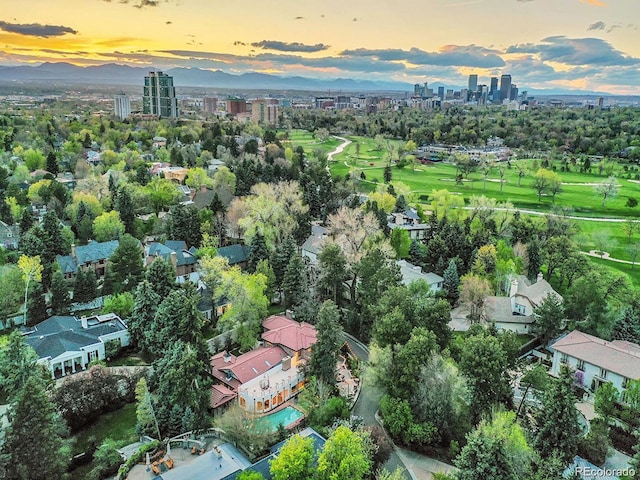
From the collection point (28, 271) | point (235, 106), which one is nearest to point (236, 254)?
point (28, 271)

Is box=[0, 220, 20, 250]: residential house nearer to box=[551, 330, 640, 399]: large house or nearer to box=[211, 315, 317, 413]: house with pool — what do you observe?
box=[211, 315, 317, 413]: house with pool

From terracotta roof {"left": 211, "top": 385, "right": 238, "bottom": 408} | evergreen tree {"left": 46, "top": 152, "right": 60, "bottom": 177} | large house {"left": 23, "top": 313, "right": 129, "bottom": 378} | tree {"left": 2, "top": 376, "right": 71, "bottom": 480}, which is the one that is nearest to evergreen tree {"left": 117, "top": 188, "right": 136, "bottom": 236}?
large house {"left": 23, "top": 313, "right": 129, "bottom": 378}

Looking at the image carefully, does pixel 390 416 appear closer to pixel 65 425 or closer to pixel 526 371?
pixel 526 371

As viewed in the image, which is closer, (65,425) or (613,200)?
(65,425)

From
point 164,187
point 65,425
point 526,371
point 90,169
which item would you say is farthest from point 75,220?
point 526,371

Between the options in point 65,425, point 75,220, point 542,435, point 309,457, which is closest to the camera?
point 309,457

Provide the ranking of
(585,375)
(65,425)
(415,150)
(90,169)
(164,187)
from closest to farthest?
1. (65,425)
2. (585,375)
3. (164,187)
4. (90,169)
5. (415,150)

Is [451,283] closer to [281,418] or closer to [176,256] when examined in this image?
[281,418]

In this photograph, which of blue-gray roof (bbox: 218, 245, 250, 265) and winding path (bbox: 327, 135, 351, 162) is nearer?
blue-gray roof (bbox: 218, 245, 250, 265)
